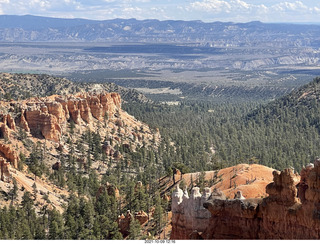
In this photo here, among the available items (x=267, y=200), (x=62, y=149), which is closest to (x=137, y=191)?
(x=62, y=149)

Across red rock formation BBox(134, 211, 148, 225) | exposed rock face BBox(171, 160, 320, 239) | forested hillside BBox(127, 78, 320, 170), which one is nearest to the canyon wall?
forested hillside BBox(127, 78, 320, 170)

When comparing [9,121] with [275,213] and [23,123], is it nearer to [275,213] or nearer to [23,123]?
[23,123]

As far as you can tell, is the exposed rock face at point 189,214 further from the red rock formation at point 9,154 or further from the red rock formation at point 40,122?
the red rock formation at point 40,122

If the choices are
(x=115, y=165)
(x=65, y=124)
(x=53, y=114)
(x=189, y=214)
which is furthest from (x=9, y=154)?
(x=189, y=214)

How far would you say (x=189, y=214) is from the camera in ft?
194

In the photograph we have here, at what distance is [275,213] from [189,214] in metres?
12.6

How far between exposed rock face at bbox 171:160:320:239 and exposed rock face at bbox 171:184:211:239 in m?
2.16

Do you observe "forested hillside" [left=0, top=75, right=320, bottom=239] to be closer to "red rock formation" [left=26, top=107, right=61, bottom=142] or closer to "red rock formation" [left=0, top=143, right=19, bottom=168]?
"red rock formation" [left=0, top=143, right=19, bottom=168]

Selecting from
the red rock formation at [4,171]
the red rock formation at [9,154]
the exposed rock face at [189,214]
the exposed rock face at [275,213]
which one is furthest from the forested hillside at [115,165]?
the exposed rock face at [275,213]

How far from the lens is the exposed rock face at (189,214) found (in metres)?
58.1

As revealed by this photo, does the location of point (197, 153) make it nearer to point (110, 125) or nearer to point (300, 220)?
point (110, 125)

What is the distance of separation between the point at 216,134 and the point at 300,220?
485 ft

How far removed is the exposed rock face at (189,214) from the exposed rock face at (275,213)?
216 centimetres

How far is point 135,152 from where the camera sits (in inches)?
5989
